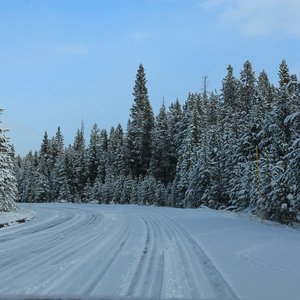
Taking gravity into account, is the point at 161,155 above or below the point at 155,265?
above

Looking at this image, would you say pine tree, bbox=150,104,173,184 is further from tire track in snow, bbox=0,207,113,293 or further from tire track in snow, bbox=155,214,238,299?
tire track in snow, bbox=155,214,238,299

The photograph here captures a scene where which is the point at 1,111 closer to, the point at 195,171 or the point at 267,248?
the point at 195,171

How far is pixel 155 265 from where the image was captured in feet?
29.1

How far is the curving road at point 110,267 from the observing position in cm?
674

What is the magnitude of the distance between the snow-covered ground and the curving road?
1 cm

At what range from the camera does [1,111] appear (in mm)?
28438

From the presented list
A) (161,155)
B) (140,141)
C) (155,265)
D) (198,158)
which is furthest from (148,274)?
(140,141)

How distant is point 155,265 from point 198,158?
33.0 m

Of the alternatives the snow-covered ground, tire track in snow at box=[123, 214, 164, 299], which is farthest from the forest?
tire track in snow at box=[123, 214, 164, 299]

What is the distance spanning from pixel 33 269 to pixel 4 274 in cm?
63

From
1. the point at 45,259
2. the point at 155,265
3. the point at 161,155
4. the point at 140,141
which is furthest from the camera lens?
the point at 140,141

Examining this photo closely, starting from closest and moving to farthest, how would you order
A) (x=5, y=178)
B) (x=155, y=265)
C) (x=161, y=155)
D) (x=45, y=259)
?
1. (x=155, y=265)
2. (x=45, y=259)
3. (x=5, y=178)
4. (x=161, y=155)

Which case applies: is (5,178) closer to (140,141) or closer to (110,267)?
(110,267)

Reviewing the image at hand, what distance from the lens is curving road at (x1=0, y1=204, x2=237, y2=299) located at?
6.74 metres
